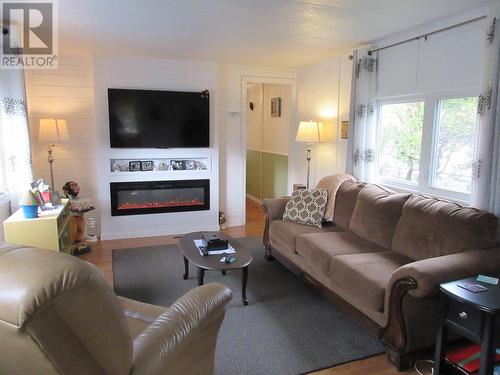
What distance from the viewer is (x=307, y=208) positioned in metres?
3.82

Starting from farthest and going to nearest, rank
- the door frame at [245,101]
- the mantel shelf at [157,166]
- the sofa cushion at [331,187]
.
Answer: the door frame at [245,101], the mantel shelf at [157,166], the sofa cushion at [331,187]

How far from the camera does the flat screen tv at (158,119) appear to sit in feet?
15.2

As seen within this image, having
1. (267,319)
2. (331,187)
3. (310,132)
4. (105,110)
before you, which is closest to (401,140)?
(331,187)

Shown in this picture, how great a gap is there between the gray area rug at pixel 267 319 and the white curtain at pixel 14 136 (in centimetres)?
124

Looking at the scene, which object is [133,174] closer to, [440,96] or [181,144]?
[181,144]

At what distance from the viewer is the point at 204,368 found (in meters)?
1.82

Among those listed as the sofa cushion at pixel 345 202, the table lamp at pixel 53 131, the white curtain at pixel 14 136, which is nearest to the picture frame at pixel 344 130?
the sofa cushion at pixel 345 202

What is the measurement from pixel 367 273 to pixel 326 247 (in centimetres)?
57

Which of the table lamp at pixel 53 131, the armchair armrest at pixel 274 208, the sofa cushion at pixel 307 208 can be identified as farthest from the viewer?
the table lamp at pixel 53 131

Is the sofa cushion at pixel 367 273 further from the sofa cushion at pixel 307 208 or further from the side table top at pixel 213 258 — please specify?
the sofa cushion at pixel 307 208

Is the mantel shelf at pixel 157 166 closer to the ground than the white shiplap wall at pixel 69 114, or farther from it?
closer to the ground

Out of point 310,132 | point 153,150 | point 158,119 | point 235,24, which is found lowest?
point 153,150

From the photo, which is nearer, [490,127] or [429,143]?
[490,127]

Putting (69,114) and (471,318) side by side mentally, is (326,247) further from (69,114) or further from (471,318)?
(69,114)
